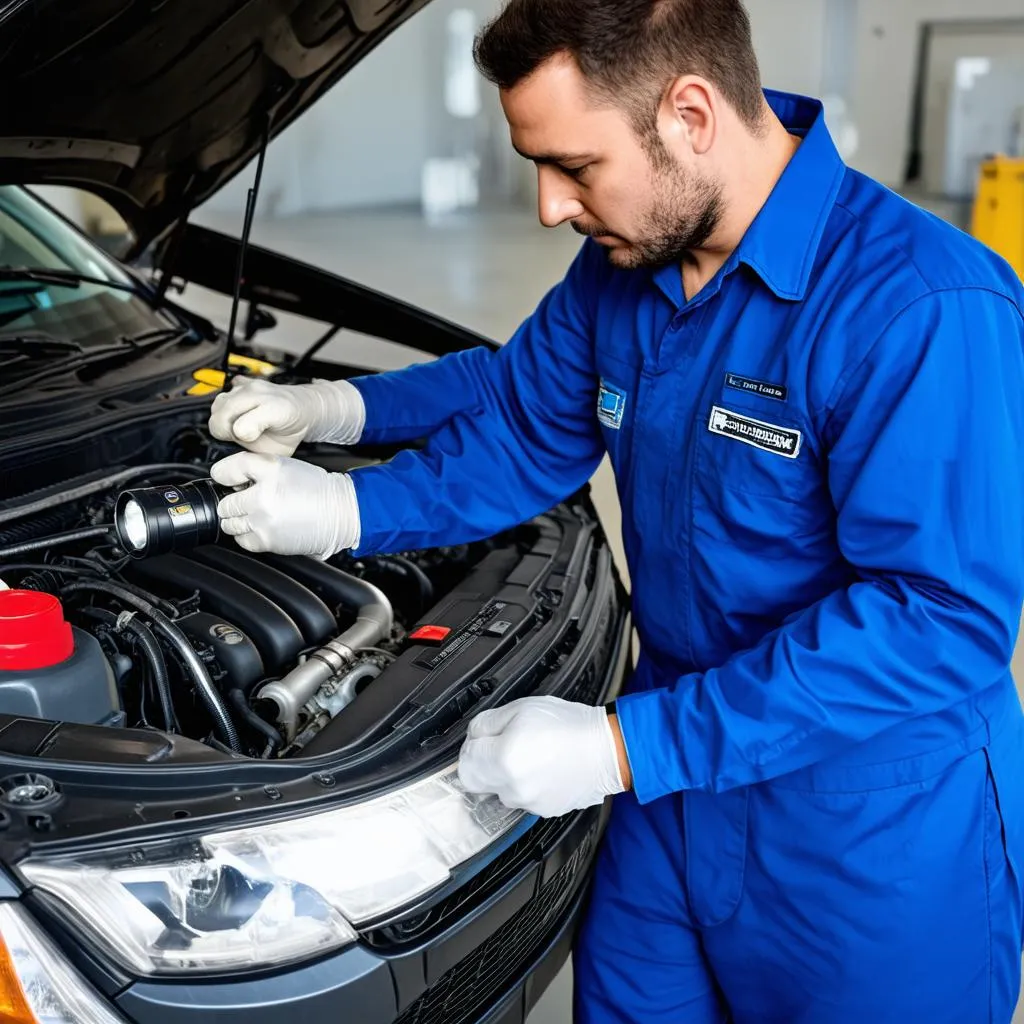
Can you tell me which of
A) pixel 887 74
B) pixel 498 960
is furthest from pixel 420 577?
pixel 887 74

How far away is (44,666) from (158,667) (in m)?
0.14

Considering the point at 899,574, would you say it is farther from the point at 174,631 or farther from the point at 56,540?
the point at 56,540

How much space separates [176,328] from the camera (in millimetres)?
2230

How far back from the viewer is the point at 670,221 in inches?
47.8

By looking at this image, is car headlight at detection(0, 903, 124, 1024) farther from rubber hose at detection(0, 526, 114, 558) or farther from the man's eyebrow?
the man's eyebrow

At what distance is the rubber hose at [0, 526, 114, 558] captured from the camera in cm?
139

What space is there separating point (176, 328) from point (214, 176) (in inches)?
12.1

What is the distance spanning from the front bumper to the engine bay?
8.2 inches

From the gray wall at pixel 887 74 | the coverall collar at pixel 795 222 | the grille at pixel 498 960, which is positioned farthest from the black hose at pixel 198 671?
the gray wall at pixel 887 74

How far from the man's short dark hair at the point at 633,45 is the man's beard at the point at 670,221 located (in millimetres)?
64

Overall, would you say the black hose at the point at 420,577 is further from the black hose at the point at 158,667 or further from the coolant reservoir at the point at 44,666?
the coolant reservoir at the point at 44,666

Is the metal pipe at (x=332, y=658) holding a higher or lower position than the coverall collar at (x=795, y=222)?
lower

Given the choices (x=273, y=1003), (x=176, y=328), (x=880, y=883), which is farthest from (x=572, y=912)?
(x=176, y=328)

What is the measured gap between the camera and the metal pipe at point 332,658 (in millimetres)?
1318
